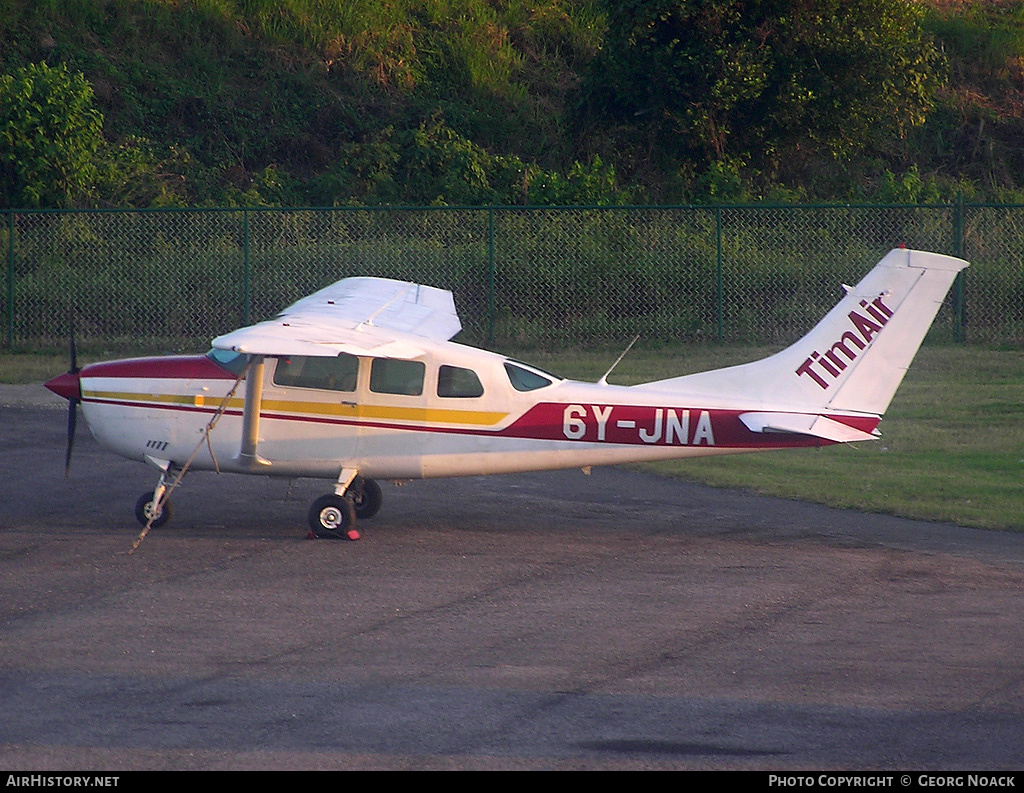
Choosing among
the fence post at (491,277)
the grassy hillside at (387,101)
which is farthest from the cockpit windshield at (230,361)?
the grassy hillside at (387,101)

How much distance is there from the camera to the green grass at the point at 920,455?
11.8 m

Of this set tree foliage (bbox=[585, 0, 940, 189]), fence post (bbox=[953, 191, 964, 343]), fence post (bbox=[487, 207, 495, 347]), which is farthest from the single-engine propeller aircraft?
tree foliage (bbox=[585, 0, 940, 189])

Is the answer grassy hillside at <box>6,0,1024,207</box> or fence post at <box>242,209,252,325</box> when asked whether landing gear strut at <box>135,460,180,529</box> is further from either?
grassy hillside at <box>6,0,1024,207</box>

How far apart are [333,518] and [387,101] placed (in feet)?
82.1

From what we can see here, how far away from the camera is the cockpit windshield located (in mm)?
10594

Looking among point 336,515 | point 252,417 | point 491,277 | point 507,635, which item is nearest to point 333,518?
point 336,515

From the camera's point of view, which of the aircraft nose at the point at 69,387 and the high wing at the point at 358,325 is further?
the aircraft nose at the point at 69,387

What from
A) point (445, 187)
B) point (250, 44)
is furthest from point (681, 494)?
point (250, 44)

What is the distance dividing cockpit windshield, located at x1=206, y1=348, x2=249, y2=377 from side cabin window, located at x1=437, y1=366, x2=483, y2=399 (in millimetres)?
1638

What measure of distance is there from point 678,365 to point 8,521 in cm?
1179

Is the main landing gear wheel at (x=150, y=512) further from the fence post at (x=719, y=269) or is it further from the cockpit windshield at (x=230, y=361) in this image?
the fence post at (x=719, y=269)

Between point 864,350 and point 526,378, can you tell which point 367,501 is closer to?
point 526,378

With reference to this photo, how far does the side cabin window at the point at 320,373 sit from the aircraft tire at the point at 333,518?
3.07 feet

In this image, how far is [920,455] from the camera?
45.9 ft
